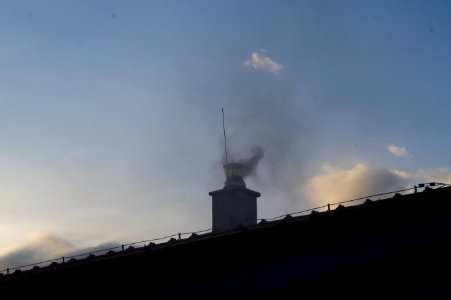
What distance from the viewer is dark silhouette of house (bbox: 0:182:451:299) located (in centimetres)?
830

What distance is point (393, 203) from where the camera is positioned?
336 inches

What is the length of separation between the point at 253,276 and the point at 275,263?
405 mm

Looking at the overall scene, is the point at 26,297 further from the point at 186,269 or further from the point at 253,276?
the point at 253,276

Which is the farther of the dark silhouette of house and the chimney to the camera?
the chimney

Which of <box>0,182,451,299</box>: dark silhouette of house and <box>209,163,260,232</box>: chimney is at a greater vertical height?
<box>209,163,260,232</box>: chimney

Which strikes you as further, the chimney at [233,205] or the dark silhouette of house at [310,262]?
the chimney at [233,205]

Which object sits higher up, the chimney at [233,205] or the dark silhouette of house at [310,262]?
the chimney at [233,205]

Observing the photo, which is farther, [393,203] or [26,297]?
[26,297]

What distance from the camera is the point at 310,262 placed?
8.31 m

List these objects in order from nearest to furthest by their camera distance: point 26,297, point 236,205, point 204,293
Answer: point 204,293 < point 26,297 < point 236,205

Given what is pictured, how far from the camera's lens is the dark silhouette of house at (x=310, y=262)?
8305 mm

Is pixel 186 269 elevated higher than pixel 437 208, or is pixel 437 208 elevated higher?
pixel 437 208

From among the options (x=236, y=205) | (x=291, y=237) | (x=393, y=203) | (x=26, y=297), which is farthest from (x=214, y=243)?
(x=236, y=205)

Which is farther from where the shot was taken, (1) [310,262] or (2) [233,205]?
(2) [233,205]
